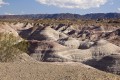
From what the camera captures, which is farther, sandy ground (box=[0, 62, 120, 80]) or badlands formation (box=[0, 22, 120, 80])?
badlands formation (box=[0, 22, 120, 80])

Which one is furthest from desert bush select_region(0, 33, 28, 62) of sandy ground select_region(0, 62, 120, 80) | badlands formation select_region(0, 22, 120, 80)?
sandy ground select_region(0, 62, 120, 80)

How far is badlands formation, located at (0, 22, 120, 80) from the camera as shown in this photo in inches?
922

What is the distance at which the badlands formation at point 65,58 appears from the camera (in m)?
23.4

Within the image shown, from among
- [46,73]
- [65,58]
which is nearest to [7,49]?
[46,73]

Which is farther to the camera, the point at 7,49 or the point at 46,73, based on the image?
the point at 7,49

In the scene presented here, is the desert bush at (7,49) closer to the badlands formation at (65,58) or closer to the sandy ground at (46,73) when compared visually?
the badlands formation at (65,58)

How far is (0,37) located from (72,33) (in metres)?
87.0

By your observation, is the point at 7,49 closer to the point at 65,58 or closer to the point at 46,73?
the point at 46,73

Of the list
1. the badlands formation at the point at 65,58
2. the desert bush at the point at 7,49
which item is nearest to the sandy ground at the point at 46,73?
the badlands formation at the point at 65,58

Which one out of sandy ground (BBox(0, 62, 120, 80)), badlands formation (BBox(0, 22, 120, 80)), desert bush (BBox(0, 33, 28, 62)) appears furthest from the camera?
desert bush (BBox(0, 33, 28, 62))

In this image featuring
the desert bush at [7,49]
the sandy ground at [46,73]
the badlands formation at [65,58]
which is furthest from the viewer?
the desert bush at [7,49]

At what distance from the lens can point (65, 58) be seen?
207 ft

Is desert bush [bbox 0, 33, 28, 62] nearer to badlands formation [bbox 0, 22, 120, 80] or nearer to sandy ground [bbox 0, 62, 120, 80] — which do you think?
badlands formation [bbox 0, 22, 120, 80]

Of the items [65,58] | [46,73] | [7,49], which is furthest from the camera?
[65,58]
